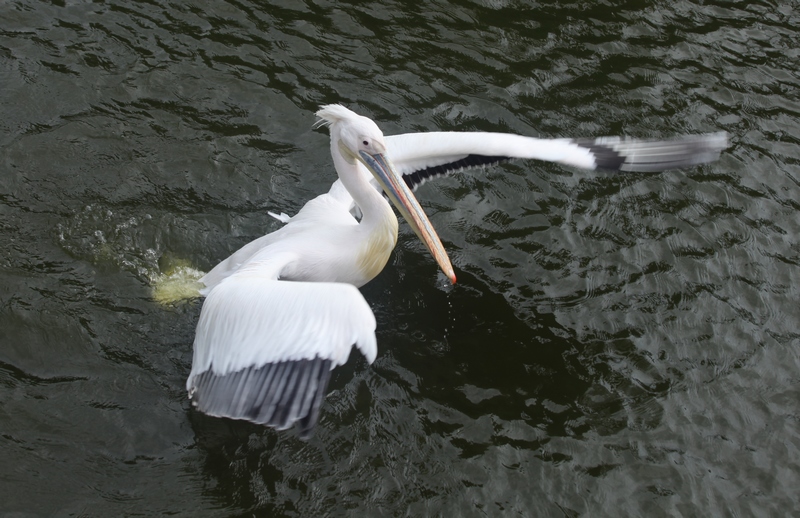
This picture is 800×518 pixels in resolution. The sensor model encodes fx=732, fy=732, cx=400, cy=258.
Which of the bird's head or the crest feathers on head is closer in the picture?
the bird's head

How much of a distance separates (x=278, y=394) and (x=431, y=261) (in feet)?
8.46

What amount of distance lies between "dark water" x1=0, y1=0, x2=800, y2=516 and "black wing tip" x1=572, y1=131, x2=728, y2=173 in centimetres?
97

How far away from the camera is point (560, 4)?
26.7ft

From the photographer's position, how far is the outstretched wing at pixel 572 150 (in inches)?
195

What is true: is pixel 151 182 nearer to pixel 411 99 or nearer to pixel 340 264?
pixel 340 264

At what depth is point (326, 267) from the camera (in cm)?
477

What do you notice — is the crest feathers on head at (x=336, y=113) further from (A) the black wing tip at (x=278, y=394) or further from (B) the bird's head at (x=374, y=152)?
(A) the black wing tip at (x=278, y=394)

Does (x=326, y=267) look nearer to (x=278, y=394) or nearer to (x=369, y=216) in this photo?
(x=369, y=216)

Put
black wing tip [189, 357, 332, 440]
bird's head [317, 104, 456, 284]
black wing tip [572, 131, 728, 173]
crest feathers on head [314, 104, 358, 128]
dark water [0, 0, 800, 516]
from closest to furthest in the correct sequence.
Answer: black wing tip [189, 357, 332, 440] < dark water [0, 0, 800, 516] < bird's head [317, 104, 456, 284] < crest feathers on head [314, 104, 358, 128] < black wing tip [572, 131, 728, 173]

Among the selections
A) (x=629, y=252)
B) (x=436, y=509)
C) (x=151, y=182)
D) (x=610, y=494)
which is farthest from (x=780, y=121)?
(x=151, y=182)

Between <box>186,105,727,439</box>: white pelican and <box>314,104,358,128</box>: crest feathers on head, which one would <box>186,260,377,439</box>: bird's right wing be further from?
<box>314,104,358,128</box>: crest feathers on head

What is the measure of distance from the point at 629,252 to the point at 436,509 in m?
2.77

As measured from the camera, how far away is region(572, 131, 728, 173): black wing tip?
194 inches

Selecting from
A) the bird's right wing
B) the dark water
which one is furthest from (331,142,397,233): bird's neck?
the bird's right wing
